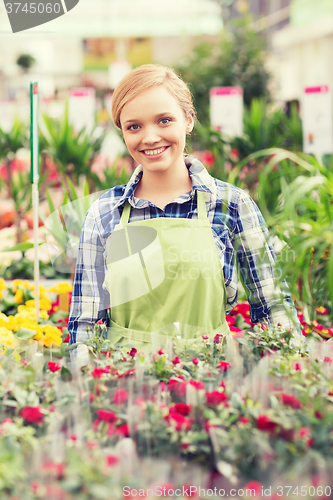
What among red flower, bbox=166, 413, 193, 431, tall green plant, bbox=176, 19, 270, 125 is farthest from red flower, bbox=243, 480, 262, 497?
tall green plant, bbox=176, 19, 270, 125

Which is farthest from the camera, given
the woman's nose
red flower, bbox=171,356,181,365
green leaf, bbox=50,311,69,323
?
green leaf, bbox=50,311,69,323

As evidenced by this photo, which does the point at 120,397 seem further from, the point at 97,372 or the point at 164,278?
the point at 164,278

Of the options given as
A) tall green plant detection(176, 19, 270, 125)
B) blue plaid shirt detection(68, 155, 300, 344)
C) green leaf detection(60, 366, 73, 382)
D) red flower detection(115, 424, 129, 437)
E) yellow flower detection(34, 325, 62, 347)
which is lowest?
yellow flower detection(34, 325, 62, 347)

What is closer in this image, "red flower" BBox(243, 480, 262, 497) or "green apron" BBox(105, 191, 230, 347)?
"red flower" BBox(243, 480, 262, 497)

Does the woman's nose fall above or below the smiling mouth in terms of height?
above

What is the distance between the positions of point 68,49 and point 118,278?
1166cm

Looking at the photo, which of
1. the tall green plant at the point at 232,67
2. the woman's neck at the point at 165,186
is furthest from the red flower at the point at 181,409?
the tall green plant at the point at 232,67

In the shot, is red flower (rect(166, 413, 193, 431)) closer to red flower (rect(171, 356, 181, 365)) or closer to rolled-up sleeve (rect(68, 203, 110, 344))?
red flower (rect(171, 356, 181, 365))

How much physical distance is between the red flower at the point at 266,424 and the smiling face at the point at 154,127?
0.72 m

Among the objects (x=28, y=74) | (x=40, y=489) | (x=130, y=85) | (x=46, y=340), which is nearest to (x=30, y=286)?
(x=46, y=340)

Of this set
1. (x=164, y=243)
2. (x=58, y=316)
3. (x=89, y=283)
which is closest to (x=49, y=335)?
(x=89, y=283)

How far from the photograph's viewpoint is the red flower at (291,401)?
0.74 metres

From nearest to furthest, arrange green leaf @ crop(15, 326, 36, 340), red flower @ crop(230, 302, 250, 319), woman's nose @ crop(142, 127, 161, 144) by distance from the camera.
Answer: woman's nose @ crop(142, 127, 161, 144) < green leaf @ crop(15, 326, 36, 340) < red flower @ crop(230, 302, 250, 319)

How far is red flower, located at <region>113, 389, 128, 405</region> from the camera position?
2.55 feet
